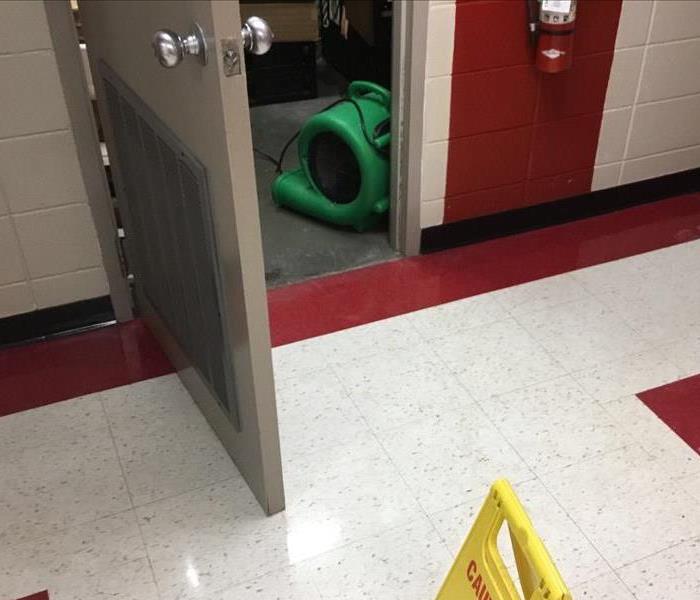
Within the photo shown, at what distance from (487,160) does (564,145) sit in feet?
1.03

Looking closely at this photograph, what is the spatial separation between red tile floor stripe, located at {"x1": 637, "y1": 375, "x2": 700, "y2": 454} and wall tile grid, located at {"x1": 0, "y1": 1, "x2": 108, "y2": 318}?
1.64 metres

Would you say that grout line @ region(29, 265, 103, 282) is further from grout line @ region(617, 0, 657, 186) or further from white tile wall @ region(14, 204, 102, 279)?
grout line @ region(617, 0, 657, 186)

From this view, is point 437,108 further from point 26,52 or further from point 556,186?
point 26,52

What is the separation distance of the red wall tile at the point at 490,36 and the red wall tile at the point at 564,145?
1.01ft

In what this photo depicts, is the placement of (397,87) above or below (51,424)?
above

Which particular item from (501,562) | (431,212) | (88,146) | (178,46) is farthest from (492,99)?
(501,562)

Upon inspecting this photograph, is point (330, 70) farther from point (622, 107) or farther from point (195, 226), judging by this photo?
point (195, 226)

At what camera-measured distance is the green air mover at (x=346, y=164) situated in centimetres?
280

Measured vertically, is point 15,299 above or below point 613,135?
below

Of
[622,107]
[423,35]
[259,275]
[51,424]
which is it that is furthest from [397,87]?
[51,424]

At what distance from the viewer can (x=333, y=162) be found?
3006 mm

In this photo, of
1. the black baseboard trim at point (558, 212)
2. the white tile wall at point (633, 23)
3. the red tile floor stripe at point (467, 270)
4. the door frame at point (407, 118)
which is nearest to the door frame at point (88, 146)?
the red tile floor stripe at point (467, 270)

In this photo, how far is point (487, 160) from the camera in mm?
2762

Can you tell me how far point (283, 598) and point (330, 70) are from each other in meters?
3.30
